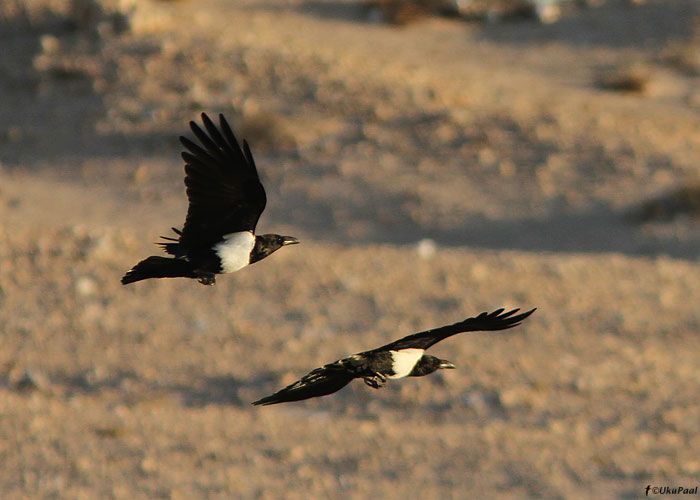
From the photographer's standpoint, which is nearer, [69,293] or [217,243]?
[217,243]

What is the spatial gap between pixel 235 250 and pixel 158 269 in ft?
1.28

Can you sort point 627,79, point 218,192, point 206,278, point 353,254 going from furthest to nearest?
point 627,79 → point 353,254 → point 218,192 → point 206,278

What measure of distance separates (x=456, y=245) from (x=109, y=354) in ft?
16.2

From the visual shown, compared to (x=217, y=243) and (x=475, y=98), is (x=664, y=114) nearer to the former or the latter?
(x=475, y=98)

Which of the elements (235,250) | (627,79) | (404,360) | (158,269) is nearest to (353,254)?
(627,79)

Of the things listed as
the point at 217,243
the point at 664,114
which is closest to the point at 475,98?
the point at 664,114

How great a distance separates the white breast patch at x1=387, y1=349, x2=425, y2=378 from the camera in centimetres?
617

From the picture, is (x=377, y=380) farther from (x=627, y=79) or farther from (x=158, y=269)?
(x=627, y=79)

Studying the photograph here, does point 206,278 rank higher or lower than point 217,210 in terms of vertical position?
lower

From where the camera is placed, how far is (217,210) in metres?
6.20

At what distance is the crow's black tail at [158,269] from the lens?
5855 millimetres

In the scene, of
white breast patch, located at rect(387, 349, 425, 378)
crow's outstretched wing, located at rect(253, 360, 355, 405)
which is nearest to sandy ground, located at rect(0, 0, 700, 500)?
white breast patch, located at rect(387, 349, 425, 378)

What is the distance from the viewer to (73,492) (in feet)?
34.7

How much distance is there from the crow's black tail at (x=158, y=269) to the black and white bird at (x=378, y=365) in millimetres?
702
